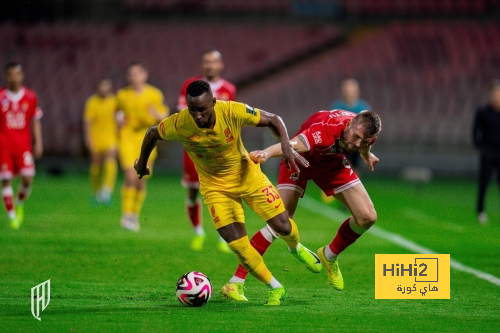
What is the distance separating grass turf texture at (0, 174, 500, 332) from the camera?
672 cm

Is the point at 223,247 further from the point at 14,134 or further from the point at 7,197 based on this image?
the point at 14,134

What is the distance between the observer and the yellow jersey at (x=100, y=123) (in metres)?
18.5

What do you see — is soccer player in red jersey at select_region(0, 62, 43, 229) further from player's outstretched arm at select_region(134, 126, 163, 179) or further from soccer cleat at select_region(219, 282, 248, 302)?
soccer cleat at select_region(219, 282, 248, 302)

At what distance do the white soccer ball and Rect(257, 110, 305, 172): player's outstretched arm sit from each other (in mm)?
1249

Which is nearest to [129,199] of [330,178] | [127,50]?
[330,178]

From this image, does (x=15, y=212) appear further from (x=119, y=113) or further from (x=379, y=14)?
(x=379, y=14)

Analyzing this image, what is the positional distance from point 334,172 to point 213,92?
2.79m

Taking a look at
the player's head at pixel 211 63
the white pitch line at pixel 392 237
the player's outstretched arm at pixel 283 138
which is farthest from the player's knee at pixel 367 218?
the player's head at pixel 211 63

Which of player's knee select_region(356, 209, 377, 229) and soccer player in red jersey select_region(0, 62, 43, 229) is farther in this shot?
soccer player in red jersey select_region(0, 62, 43, 229)

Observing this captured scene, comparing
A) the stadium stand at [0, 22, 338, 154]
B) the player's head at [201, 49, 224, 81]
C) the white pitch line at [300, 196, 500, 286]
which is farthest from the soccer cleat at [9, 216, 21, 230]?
→ the stadium stand at [0, 22, 338, 154]

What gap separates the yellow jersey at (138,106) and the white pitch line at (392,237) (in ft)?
12.4

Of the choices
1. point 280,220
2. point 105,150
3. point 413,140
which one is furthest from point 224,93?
point 413,140

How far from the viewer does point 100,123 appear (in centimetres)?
1848

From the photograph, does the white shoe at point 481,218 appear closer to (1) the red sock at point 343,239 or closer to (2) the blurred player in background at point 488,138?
(2) the blurred player in background at point 488,138
